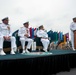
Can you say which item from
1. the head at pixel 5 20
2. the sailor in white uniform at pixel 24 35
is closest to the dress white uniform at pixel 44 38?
the sailor in white uniform at pixel 24 35

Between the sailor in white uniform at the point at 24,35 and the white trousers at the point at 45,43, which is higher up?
the sailor in white uniform at the point at 24,35

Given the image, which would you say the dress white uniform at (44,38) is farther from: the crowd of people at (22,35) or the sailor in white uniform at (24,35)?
the sailor in white uniform at (24,35)

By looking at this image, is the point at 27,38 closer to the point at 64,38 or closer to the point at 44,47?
the point at 44,47

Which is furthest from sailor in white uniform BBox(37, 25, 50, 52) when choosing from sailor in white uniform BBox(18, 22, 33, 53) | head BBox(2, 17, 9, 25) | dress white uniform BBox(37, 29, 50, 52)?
head BBox(2, 17, 9, 25)

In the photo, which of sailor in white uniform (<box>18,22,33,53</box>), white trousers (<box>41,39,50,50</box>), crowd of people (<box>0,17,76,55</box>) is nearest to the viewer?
crowd of people (<box>0,17,76,55</box>)

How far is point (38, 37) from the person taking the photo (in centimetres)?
566

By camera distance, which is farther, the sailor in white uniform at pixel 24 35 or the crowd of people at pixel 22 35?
the sailor in white uniform at pixel 24 35

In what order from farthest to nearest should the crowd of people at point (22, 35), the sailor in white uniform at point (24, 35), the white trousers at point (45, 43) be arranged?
the white trousers at point (45, 43) → the sailor in white uniform at point (24, 35) → the crowd of people at point (22, 35)

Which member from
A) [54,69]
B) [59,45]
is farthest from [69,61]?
[59,45]

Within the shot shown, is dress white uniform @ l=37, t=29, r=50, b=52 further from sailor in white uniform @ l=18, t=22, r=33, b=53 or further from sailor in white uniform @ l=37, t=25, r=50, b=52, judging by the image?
sailor in white uniform @ l=18, t=22, r=33, b=53

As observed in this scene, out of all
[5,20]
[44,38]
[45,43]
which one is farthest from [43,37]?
[5,20]

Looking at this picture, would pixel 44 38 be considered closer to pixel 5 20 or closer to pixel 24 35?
pixel 24 35

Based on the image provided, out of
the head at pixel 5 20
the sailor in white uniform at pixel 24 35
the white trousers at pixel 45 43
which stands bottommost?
the white trousers at pixel 45 43

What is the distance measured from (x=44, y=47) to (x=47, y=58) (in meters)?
2.14
